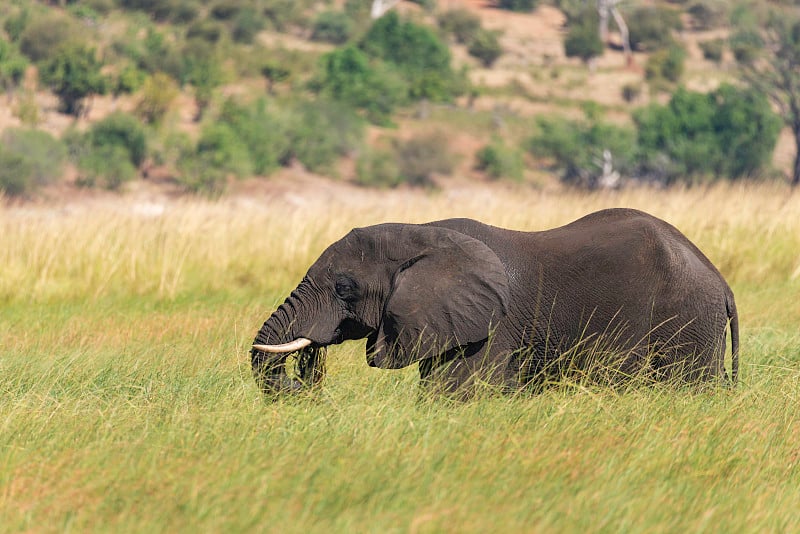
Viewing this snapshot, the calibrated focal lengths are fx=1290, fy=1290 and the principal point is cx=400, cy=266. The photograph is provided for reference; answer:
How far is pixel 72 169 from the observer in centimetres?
2602

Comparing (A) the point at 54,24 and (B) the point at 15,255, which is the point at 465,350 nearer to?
(B) the point at 15,255

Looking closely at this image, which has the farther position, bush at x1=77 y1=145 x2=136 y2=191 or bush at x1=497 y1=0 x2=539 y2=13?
bush at x1=497 y1=0 x2=539 y2=13

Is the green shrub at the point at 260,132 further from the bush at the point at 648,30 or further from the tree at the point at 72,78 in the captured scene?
the bush at the point at 648,30

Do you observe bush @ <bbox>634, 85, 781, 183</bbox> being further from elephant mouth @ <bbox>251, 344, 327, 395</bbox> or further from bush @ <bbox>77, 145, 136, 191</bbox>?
→ elephant mouth @ <bbox>251, 344, 327, 395</bbox>

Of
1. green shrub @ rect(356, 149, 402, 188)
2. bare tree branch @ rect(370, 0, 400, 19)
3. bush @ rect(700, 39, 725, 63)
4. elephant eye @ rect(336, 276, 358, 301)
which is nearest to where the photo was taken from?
elephant eye @ rect(336, 276, 358, 301)

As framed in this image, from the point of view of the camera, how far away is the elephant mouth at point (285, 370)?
17.8 ft

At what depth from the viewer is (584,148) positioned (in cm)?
3198

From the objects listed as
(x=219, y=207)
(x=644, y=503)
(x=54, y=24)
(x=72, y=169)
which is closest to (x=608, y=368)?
(x=644, y=503)

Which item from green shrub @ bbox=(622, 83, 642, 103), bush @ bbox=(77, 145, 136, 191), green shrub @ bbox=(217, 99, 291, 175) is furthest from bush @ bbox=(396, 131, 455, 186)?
green shrub @ bbox=(622, 83, 642, 103)

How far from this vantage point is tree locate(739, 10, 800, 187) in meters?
30.6

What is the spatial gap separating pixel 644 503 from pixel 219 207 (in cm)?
947

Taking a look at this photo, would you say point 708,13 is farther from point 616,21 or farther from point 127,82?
point 127,82

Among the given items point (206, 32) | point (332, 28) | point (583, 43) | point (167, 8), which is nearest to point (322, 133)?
point (206, 32)

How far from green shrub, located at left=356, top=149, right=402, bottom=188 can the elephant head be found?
77.7ft
